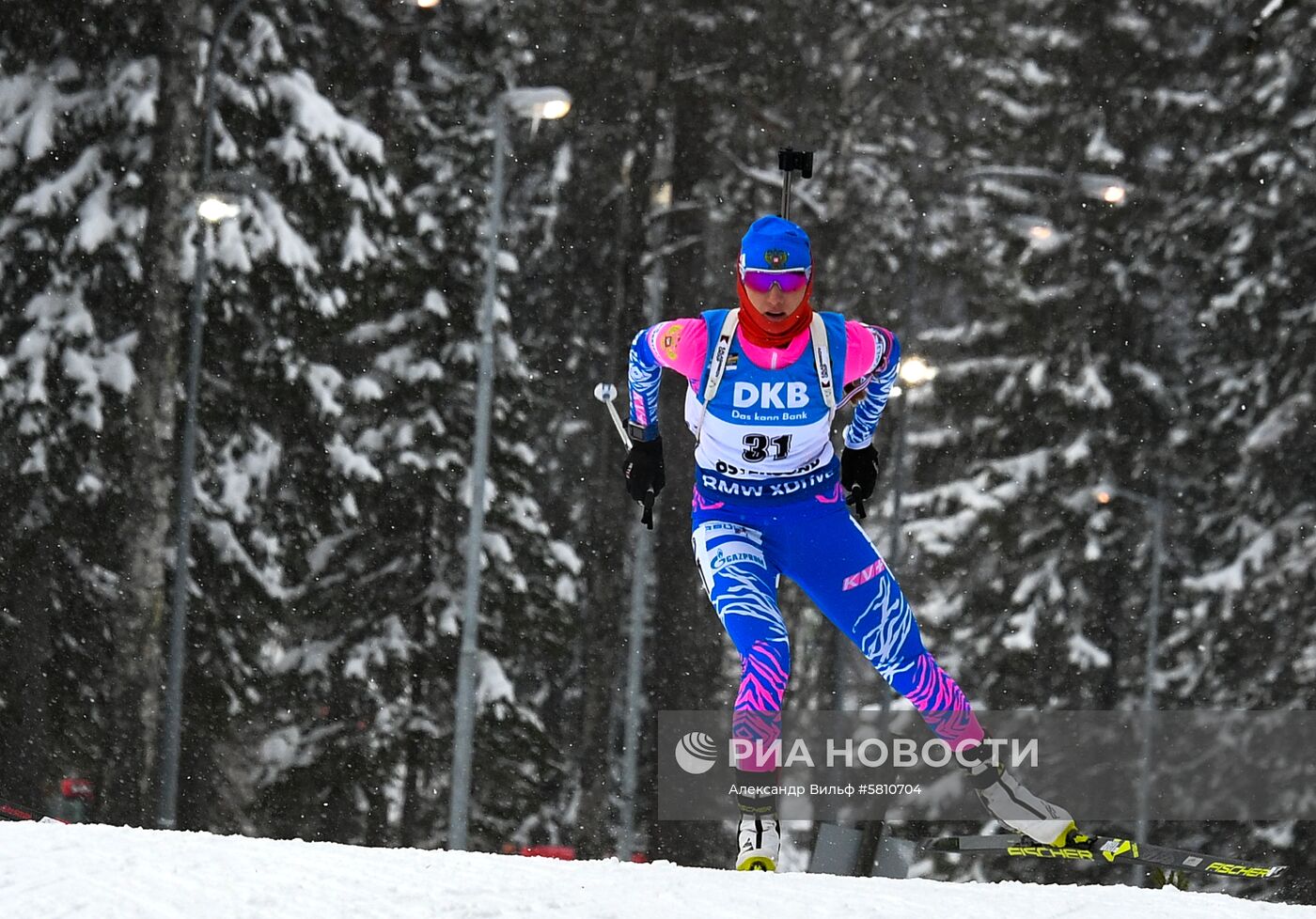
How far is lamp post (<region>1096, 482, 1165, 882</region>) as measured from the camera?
23.2 m

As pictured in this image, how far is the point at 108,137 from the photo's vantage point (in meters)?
17.4

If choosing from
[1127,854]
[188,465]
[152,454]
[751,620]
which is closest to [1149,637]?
[188,465]

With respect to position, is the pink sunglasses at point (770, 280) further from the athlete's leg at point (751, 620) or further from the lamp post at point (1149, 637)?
the lamp post at point (1149, 637)

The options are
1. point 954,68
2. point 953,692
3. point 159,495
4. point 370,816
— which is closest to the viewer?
point 953,692

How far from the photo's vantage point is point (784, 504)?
6750 mm

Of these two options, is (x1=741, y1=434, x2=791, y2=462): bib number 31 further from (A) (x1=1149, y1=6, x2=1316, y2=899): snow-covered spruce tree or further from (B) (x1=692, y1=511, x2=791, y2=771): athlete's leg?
(A) (x1=1149, y1=6, x2=1316, y2=899): snow-covered spruce tree

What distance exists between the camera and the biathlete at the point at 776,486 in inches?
253

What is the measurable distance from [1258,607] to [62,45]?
605 inches

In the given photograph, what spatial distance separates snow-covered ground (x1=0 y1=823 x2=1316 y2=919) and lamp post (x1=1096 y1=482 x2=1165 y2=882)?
17579mm

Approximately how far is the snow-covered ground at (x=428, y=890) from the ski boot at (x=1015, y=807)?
79cm

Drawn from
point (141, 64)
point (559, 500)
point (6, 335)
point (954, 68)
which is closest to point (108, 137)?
point (141, 64)

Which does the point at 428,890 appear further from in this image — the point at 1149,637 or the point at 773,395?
the point at 1149,637

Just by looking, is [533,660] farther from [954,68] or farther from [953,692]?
[953,692]

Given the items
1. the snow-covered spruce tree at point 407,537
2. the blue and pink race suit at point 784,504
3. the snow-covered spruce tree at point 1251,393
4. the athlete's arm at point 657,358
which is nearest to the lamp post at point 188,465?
the snow-covered spruce tree at point 407,537
